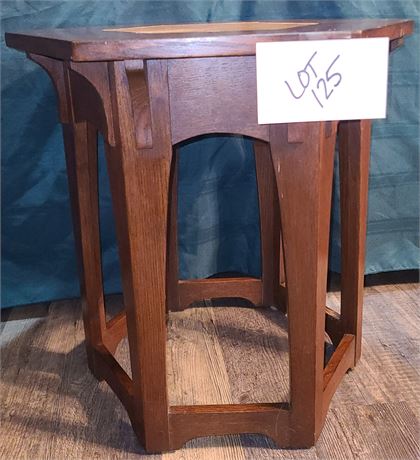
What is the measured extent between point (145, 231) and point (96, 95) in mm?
173

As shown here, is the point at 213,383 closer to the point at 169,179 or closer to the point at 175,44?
the point at 169,179

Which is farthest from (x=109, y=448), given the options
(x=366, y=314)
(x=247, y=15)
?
(x=247, y=15)

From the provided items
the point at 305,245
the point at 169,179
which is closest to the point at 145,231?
the point at 169,179

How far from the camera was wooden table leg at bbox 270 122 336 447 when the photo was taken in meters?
0.72

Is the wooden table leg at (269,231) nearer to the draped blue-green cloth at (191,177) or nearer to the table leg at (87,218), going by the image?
the draped blue-green cloth at (191,177)

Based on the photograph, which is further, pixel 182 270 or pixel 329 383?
pixel 182 270

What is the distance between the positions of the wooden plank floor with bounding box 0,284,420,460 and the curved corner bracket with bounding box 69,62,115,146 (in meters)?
0.46

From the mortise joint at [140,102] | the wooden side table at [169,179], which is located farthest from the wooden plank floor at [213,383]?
the mortise joint at [140,102]

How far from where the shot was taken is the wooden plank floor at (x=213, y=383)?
2.87ft

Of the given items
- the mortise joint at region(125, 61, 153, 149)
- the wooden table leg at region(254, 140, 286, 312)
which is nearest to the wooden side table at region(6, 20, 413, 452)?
the mortise joint at region(125, 61, 153, 149)

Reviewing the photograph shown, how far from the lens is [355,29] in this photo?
688mm

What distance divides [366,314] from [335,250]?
151 mm

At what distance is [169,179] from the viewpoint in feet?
2.63

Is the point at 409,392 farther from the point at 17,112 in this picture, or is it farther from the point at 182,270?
the point at 17,112
